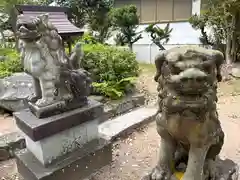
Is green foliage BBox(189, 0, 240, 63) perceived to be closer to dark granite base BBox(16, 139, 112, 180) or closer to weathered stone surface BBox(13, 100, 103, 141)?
weathered stone surface BBox(13, 100, 103, 141)

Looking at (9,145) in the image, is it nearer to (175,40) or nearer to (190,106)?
(190,106)

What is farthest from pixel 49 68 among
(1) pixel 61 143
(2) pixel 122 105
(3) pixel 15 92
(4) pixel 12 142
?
(3) pixel 15 92

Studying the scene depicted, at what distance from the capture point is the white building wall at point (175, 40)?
34.1 ft

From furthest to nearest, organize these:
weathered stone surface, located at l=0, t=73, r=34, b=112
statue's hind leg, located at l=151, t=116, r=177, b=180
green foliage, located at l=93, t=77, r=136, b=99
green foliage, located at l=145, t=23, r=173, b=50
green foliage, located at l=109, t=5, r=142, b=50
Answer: green foliage, located at l=145, t=23, r=173, b=50 < green foliage, located at l=109, t=5, r=142, b=50 < green foliage, located at l=93, t=77, r=136, b=99 < weathered stone surface, located at l=0, t=73, r=34, b=112 < statue's hind leg, located at l=151, t=116, r=177, b=180

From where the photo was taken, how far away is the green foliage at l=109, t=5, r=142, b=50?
9.83 m

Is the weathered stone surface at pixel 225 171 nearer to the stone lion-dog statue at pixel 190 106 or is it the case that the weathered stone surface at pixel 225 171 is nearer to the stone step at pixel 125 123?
the stone lion-dog statue at pixel 190 106

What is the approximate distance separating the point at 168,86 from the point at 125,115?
3108 mm

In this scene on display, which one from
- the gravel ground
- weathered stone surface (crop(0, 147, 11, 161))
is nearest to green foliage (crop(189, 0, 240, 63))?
the gravel ground

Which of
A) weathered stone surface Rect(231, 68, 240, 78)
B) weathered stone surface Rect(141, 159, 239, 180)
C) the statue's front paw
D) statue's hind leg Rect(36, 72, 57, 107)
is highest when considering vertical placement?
statue's hind leg Rect(36, 72, 57, 107)

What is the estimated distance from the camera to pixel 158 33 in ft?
33.9

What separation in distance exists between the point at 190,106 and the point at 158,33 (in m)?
9.37

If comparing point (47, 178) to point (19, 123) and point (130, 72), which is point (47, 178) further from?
point (130, 72)

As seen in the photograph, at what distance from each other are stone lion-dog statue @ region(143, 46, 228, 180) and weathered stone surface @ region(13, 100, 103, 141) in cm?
131

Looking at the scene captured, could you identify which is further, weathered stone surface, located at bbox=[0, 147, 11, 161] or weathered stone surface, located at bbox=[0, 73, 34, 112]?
weathered stone surface, located at bbox=[0, 73, 34, 112]
